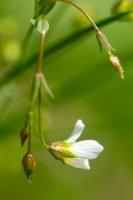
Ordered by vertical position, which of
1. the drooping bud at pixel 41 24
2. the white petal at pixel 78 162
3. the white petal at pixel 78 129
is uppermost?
the drooping bud at pixel 41 24

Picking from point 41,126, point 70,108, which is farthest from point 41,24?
point 70,108

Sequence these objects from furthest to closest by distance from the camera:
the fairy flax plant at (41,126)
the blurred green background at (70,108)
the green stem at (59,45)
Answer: the blurred green background at (70,108) → the green stem at (59,45) → the fairy flax plant at (41,126)

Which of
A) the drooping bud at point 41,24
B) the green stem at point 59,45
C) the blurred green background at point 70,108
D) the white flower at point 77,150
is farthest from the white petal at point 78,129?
the blurred green background at point 70,108

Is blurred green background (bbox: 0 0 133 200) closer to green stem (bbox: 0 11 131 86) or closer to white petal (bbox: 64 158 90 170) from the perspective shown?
green stem (bbox: 0 11 131 86)

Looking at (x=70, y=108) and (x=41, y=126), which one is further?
(x=70, y=108)

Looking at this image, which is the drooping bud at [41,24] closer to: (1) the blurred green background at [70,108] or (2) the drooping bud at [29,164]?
(2) the drooping bud at [29,164]

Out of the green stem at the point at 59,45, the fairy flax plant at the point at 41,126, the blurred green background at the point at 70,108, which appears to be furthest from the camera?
the blurred green background at the point at 70,108

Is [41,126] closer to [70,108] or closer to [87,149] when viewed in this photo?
[87,149]

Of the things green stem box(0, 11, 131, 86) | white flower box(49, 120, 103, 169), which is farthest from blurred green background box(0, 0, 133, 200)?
white flower box(49, 120, 103, 169)
